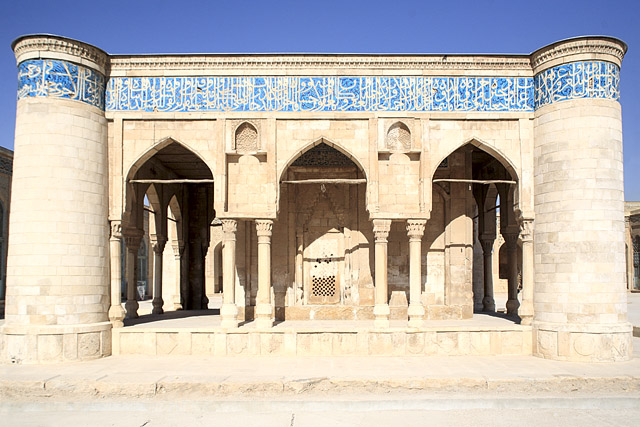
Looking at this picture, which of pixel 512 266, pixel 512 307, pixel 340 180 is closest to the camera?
pixel 340 180

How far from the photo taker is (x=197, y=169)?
17.5m

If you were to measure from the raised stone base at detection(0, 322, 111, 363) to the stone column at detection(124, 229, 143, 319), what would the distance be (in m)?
3.46

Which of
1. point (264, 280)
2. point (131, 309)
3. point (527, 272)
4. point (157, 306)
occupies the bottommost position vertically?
point (157, 306)

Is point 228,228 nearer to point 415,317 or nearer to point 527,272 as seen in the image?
point 415,317

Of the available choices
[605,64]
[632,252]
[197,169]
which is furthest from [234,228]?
[632,252]

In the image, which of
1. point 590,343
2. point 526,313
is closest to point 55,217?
point 526,313

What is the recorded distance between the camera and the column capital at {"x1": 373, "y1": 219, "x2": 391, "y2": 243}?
11930 millimetres

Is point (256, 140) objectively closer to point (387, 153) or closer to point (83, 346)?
point (387, 153)

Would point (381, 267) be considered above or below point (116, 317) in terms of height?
above

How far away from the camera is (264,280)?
12.0m

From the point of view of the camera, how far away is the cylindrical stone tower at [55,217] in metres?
10.6

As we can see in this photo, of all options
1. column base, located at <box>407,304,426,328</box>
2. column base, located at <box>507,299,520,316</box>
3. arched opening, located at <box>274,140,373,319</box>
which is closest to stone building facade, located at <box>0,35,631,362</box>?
column base, located at <box>407,304,426,328</box>

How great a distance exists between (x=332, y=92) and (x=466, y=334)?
5492 mm

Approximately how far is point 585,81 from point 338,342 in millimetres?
6795
